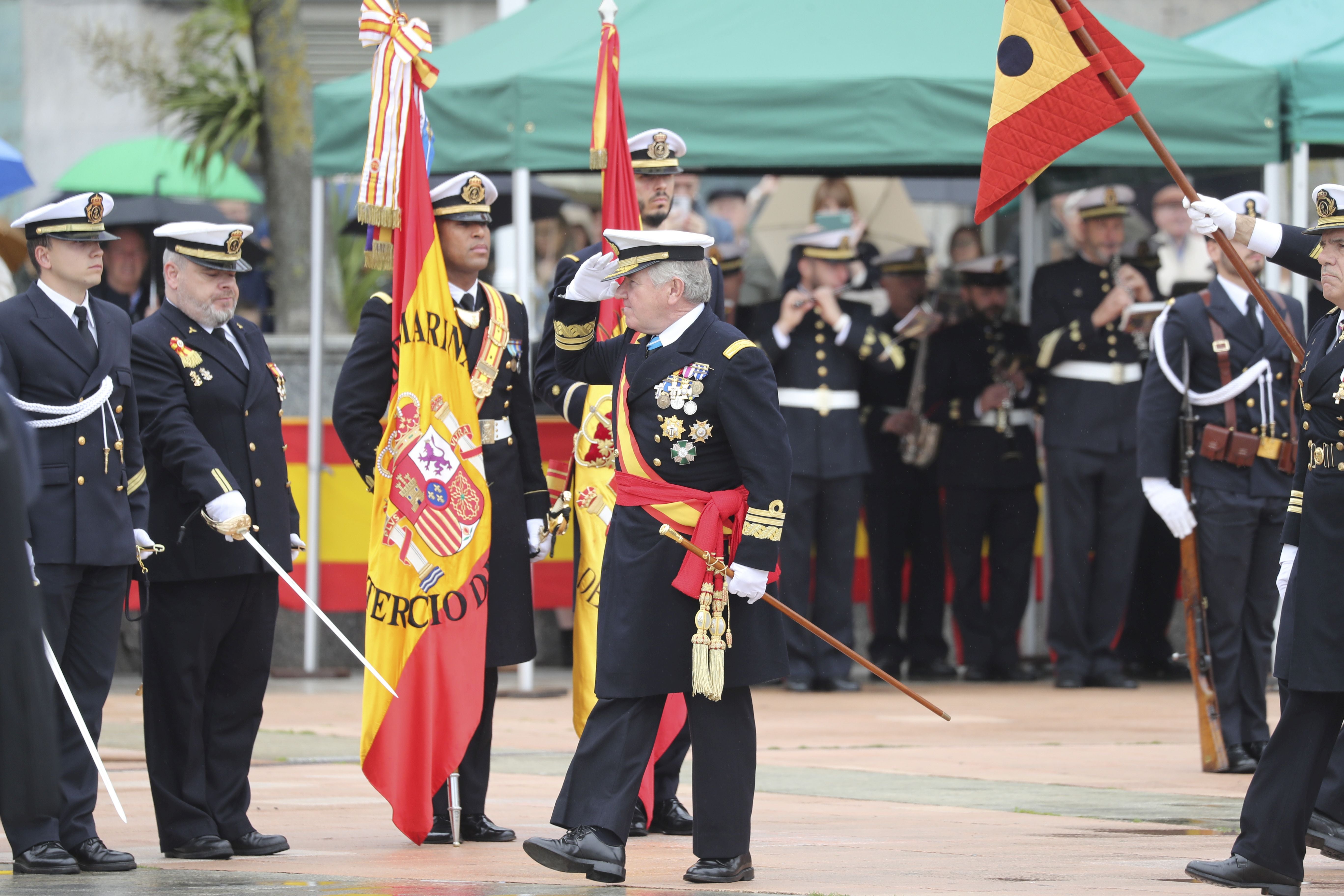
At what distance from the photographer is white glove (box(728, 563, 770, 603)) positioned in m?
5.88

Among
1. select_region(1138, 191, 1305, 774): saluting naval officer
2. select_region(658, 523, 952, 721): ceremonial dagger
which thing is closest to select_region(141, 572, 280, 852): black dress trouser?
select_region(658, 523, 952, 721): ceremonial dagger

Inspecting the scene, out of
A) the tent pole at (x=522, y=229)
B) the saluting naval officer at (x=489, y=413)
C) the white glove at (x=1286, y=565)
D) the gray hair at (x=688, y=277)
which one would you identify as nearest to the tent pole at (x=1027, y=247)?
the tent pole at (x=522, y=229)

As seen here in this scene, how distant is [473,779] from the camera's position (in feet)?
23.0

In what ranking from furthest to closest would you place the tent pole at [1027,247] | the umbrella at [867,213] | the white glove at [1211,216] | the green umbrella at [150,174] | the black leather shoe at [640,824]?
the green umbrella at [150,174], the umbrella at [867,213], the tent pole at [1027,247], the black leather shoe at [640,824], the white glove at [1211,216]

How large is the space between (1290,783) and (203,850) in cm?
326

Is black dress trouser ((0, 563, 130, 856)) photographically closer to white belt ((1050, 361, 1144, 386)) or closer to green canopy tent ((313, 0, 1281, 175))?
green canopy tent ((313, 0, 1281, 175))

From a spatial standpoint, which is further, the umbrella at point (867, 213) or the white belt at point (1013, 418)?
the umbrella at point (867, 213)

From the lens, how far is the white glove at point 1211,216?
20.6 ft

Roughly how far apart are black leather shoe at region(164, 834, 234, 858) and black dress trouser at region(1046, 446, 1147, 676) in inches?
244

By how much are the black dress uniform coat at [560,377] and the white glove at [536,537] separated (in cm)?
40

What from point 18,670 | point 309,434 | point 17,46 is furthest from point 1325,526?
point 17,46

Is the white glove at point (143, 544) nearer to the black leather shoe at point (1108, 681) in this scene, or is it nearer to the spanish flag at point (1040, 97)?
the spanish flag at point (1040, 97)

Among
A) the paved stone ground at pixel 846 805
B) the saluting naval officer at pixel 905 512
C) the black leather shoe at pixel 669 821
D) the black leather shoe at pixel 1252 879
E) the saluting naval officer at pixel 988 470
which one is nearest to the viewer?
the black leather shoe at pixel 1252 879

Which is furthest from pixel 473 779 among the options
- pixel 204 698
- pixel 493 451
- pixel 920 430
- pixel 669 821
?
pixel 920 430
